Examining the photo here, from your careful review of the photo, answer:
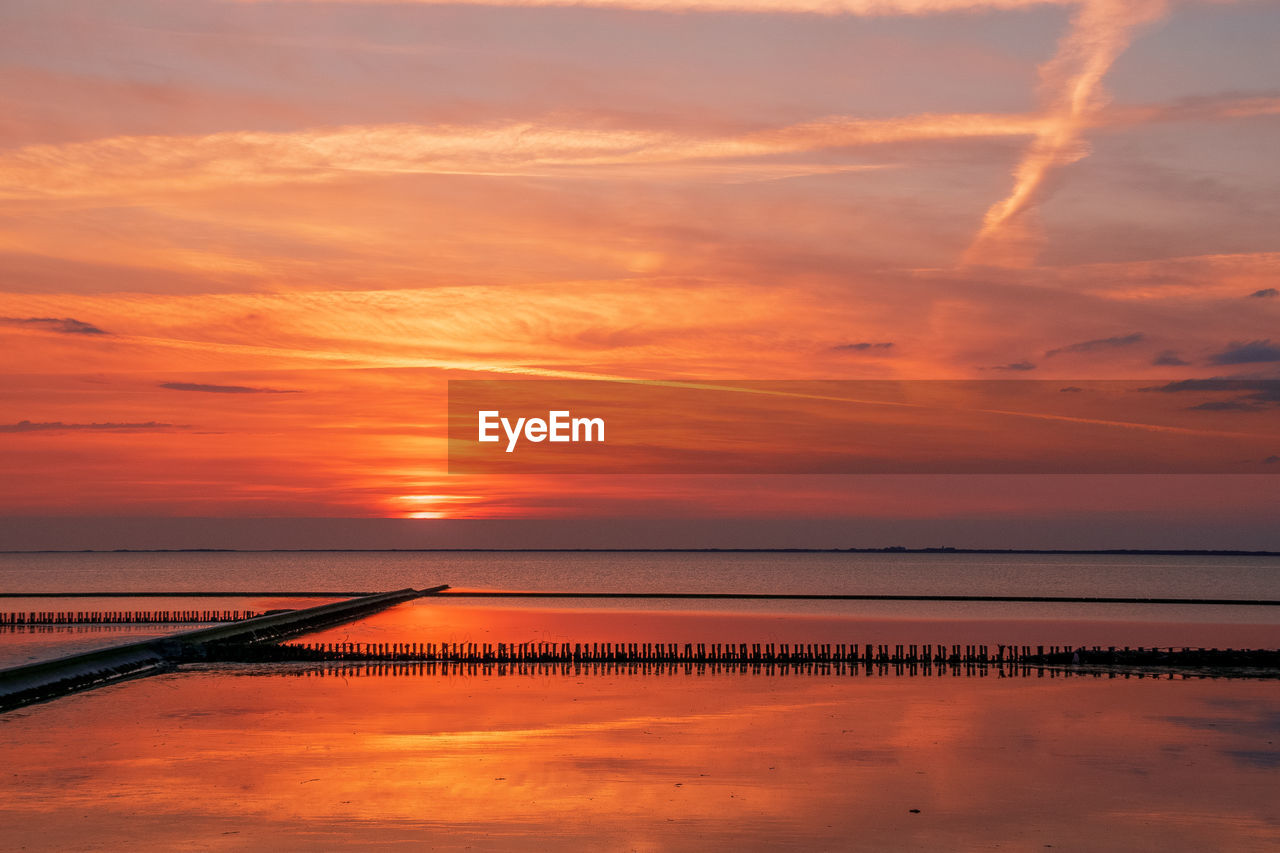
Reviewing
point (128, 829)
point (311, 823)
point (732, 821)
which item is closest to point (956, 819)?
point (732, 821)

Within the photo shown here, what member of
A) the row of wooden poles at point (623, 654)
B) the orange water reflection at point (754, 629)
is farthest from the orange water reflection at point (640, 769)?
the orange water reflection at point (754, 629)

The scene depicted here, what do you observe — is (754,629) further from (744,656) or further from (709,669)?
(709,669)

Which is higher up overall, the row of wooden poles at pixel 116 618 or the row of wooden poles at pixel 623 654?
the row of wooden poles at pixel 623 654

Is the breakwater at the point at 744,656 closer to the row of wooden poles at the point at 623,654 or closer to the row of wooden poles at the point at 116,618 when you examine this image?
the row of wooden poles at the point at 623,654

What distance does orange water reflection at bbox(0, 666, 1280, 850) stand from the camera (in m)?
29.0

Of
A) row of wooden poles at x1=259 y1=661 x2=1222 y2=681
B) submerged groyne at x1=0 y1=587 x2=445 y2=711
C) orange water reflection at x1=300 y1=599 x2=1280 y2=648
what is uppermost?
submerged groyne at x1=0 y1=587 x2=445 y2=711

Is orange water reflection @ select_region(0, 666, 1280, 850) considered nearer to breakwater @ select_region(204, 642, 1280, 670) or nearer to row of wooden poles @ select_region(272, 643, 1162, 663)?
breakwater @ select_region(204, 642, 1280, 670)

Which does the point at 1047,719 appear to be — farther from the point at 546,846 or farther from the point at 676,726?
the point at 546,846

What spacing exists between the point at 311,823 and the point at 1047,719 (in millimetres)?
31318

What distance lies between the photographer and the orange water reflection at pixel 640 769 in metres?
29.0

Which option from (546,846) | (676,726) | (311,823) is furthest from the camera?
(676,726)

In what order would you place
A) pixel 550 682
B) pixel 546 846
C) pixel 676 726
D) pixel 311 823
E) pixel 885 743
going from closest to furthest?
pixel 546 846, pixel 311 823, pixel 885 743, pixel 676 726, pixel 550 682

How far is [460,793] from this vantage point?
32844mm

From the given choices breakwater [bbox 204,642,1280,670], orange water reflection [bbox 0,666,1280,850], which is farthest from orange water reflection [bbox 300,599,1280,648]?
orange water reflection [bbox 0,666,1280,850]
